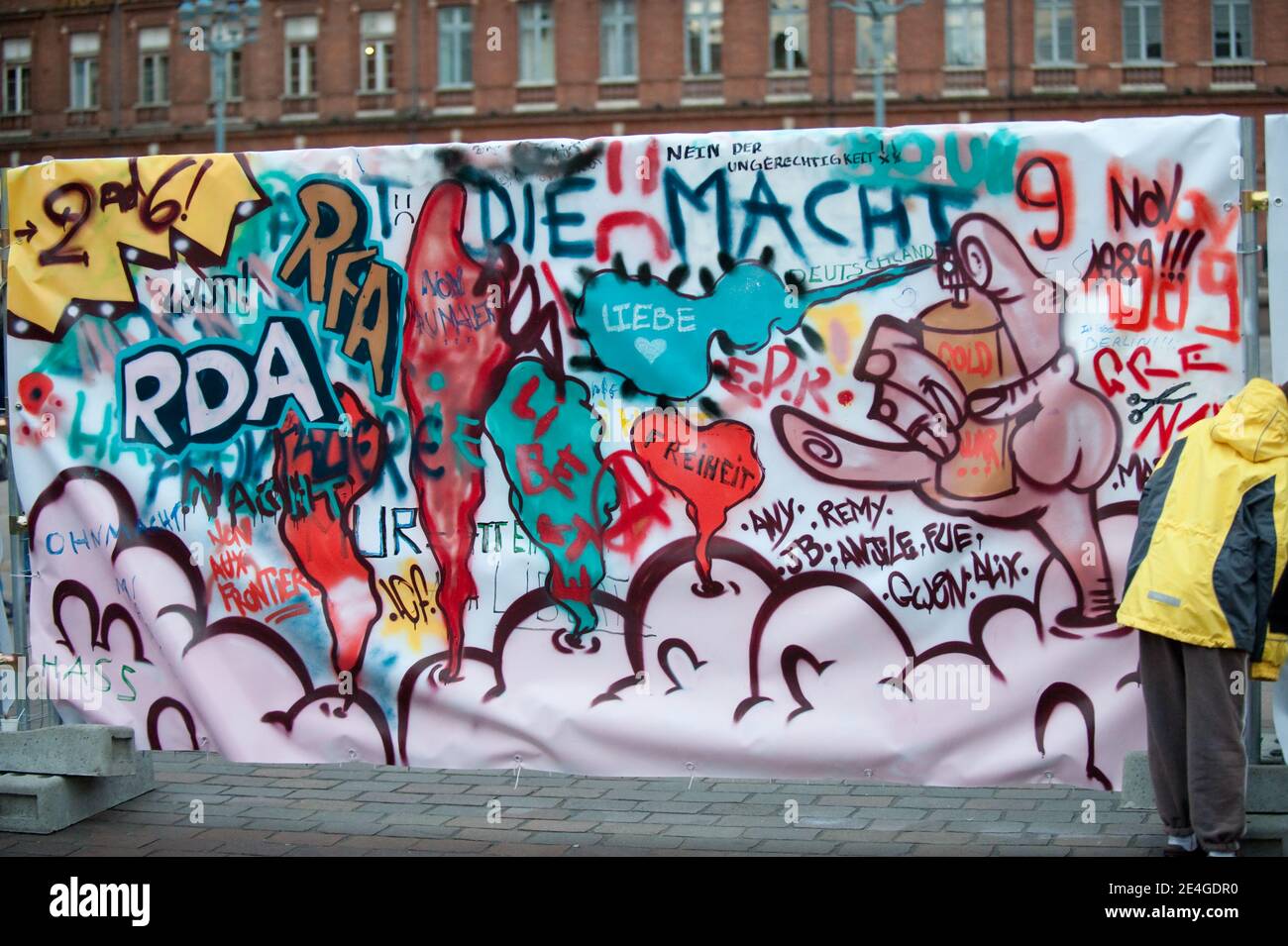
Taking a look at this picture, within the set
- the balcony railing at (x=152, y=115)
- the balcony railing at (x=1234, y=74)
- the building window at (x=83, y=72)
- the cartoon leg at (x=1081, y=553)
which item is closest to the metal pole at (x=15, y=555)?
the cartoon leg at (x=1081, y=553)

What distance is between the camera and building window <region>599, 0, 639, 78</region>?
39719mm

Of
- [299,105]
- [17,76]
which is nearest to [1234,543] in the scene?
[299,105]

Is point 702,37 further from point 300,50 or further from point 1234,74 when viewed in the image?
point 1234,74

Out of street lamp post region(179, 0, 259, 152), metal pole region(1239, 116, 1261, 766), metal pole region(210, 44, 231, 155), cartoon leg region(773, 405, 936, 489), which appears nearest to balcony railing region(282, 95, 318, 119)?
street lamp post region(179, 0, 259, 152)

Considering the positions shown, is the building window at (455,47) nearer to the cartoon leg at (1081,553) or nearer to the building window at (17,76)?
the building window at (17,76)

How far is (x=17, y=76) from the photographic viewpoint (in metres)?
44.0

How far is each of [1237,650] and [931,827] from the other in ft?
4.54

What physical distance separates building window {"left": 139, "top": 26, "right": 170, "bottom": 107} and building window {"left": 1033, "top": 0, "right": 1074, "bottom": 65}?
24.4 meters

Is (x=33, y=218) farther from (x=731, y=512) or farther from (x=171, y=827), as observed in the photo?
(x=731, y=512)

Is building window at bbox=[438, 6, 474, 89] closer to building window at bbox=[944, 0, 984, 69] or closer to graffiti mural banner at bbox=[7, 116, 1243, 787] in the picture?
building window at bbox=[944, 0, 984, 69]

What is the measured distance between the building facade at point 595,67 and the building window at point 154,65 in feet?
0.18

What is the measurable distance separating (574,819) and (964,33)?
36120 mm

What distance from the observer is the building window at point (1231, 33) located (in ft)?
124
